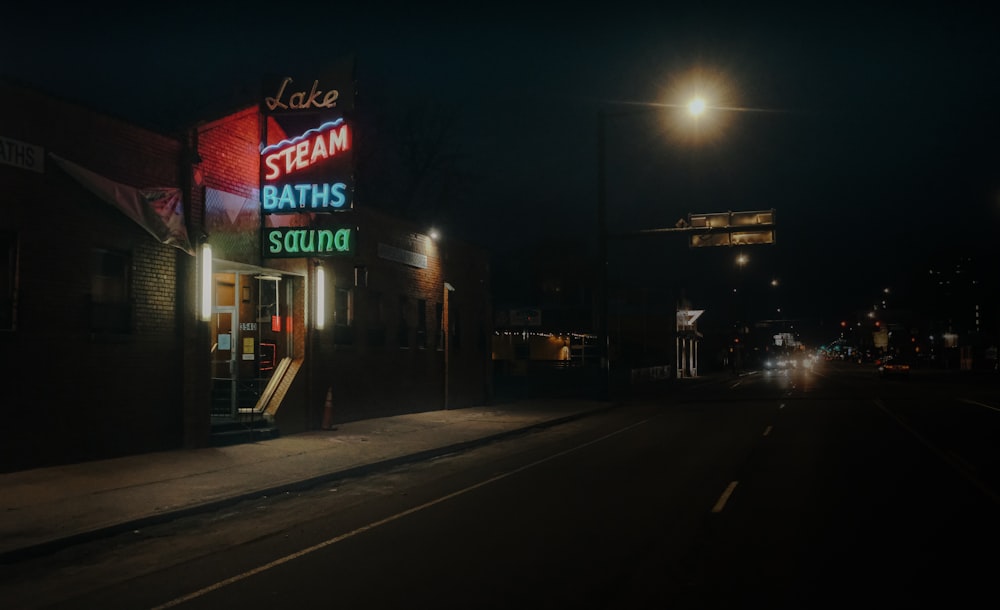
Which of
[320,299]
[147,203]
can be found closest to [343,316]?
[320,299]

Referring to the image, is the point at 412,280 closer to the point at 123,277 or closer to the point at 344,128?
the point at 344,128

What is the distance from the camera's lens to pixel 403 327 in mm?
27234

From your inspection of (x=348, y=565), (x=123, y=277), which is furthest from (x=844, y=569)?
(x=123, y=277)

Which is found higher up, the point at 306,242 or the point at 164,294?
the point at 306,242

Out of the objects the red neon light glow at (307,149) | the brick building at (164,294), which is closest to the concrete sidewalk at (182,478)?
the brick building at (164,294)

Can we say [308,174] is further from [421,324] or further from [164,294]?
[421,324]

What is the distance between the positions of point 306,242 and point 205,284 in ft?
8.73

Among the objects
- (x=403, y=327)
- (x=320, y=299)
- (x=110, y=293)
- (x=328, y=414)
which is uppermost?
(x=320, y=299)

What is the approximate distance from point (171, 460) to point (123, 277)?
3.34 m

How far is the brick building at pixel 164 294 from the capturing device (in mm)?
14258

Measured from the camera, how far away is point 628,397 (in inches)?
1639

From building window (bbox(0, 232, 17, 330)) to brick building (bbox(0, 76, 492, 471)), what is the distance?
0.08 ft

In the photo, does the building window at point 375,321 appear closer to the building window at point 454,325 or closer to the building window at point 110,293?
the building window at point 454,325

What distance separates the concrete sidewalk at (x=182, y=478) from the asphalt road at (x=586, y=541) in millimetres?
396
